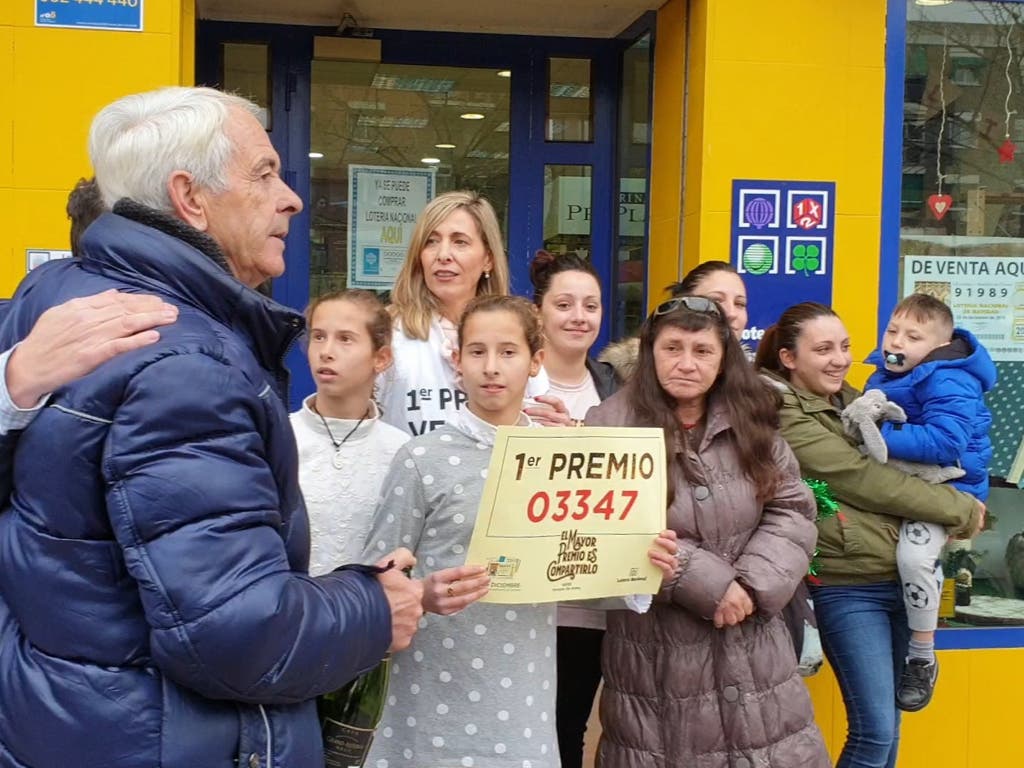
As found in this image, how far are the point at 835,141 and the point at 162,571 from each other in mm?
4289

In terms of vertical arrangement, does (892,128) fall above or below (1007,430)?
above

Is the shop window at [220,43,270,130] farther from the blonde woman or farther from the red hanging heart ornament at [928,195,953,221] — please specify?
the red hanging heart ornament at [928,195,953,221]

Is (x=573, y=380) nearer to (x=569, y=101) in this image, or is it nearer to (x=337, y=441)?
(x=337, y=441)

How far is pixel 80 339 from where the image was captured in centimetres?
182

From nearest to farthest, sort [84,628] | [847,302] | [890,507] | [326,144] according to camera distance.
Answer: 1. [84,628]
2. [890,507]
3. [847,302]
4. [326,144]

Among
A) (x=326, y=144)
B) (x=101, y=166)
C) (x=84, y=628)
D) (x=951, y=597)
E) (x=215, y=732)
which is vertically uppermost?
(x=326, y=144)

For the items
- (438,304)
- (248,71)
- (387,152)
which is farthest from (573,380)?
(248,71)

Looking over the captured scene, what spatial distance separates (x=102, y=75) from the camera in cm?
484

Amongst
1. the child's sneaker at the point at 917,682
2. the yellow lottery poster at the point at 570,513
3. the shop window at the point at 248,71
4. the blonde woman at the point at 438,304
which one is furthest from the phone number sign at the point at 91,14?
the child's sneaker at the point at 917,682

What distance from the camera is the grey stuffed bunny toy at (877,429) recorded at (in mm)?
4164

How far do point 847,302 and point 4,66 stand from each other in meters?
3.63

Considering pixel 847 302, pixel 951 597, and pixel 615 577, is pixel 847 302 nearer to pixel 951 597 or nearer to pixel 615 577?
pixel 951 597

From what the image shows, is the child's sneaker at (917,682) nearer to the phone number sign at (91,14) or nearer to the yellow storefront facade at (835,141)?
the yellow storefront facade at (835,141)

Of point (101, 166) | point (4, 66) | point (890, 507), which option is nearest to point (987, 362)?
point (890, 507)
